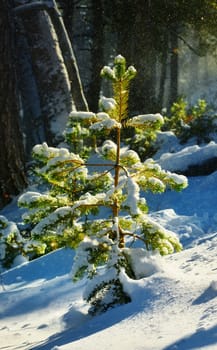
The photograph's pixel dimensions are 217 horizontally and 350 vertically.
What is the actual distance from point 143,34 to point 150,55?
0.88m

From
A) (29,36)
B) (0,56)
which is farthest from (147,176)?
(29,36)

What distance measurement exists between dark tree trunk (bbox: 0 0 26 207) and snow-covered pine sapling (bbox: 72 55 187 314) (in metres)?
4.72

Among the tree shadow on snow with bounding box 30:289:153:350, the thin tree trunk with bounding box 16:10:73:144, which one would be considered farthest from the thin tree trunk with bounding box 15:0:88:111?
the tree shadow on snow with bounding box 30:289:153:350

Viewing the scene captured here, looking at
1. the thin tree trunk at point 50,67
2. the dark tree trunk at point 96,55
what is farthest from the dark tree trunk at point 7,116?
the dark tree trunk at point 96,55

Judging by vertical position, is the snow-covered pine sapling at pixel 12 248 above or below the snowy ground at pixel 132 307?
below

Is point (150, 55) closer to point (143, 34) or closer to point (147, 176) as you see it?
point (143, 34)

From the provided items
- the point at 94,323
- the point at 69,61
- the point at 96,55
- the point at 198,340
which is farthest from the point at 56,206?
the point at 96,55

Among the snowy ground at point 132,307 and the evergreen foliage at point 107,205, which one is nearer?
the snowy ground at point 132,307

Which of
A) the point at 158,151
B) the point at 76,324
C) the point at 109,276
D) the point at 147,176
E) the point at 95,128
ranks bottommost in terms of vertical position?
the point at 158,151

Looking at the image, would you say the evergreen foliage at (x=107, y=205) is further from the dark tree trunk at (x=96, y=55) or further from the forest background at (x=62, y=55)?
the dark tree trunk at (x=96, y=55)

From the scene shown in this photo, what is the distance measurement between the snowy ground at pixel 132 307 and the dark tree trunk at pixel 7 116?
9.18 feet

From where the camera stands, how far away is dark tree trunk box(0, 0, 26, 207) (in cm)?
838

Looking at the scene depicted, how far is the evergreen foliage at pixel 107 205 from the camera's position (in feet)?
11.5

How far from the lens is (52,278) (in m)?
5.33
